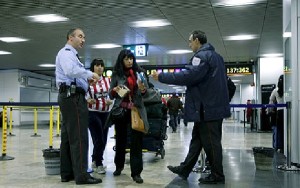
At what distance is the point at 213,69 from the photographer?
4.05 meters

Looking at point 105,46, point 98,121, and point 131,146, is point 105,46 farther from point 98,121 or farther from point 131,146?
point 131,146

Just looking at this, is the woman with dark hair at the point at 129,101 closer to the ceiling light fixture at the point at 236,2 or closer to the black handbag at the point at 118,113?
the black handbag at the point at 118,113

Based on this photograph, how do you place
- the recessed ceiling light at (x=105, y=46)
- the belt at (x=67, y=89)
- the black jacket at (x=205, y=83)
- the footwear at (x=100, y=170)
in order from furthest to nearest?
the recessed ceiling light at (x=105, y=46) → the footwear at (x=100, y=170) → the belt at (x=67, y=89) → the black jacket at (x=205, y=83)

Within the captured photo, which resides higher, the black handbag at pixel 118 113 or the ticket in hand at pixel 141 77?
the ticket in hand at pixel 141 77

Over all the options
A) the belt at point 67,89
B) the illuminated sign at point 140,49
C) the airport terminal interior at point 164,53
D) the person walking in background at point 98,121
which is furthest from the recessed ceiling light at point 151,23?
the belt at point 67,89

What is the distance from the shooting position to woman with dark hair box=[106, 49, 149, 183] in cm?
425

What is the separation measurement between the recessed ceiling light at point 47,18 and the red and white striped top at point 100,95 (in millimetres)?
4806

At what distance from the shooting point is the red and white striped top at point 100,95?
195 inches

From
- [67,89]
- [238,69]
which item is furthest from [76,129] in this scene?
[238,69]

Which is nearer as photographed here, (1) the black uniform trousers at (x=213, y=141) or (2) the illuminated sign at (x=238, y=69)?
(1) the black uniform trousers at (x=213, y=141)

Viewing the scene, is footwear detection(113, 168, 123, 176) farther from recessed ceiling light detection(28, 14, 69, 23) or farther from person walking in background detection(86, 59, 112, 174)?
recessed ceiling light detection(28, 14, 69, 23)

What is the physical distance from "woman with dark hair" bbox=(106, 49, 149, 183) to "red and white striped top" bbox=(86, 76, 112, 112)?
52 centimetres

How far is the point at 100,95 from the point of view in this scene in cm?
512

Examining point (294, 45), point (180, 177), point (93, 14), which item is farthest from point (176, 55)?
point (180, 177)
